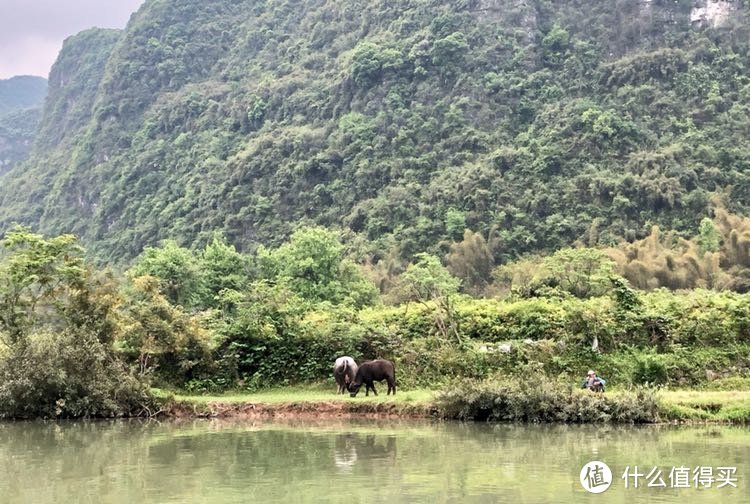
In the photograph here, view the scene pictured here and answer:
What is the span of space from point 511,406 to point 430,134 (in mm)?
62737

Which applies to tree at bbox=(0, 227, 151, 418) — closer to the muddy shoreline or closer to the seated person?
the muddy shoreline

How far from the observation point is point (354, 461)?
43.3 feet

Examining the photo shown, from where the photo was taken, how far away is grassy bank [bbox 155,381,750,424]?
1767 cm

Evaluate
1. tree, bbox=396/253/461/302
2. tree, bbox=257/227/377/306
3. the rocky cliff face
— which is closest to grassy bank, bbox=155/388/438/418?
tree, bbox=396/253/461/302

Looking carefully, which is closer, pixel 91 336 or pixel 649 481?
pixel 649 481

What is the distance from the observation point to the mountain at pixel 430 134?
209 feet

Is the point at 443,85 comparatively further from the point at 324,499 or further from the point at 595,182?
the point at 324,499

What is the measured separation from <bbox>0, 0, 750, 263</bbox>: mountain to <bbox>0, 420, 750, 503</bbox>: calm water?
4377 centimetres

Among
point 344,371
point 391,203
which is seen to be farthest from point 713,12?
point 344,371

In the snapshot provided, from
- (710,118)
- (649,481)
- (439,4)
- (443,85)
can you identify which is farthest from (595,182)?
(649,481)

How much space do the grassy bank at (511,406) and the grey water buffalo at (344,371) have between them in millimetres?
1103

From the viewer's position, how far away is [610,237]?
57156 millimetres

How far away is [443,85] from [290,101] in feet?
63.5

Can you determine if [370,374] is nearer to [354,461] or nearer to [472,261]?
[354,461]
